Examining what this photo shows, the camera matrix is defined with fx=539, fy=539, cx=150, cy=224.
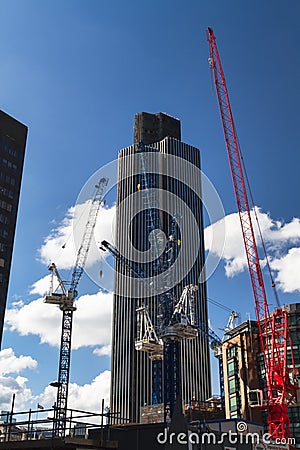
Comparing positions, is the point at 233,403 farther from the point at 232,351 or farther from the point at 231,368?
the point at 232,351

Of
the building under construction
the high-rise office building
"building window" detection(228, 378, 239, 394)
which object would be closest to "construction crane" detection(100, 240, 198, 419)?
the building under construction

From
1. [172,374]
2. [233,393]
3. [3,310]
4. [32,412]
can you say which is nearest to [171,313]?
[172,374]

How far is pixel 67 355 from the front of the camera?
155500 millimetres

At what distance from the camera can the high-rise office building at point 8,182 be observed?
13450 centimetres

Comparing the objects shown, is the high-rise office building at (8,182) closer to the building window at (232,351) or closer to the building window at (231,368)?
the building window at (232,351)

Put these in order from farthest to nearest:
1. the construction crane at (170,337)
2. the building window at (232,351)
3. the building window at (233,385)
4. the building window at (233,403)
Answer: the construction crane at (170,337), the building window at (232,351), the building window at (233,385), the building window at (233,403)

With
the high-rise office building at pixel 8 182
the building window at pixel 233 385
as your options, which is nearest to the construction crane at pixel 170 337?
the building window at pixel 233 385

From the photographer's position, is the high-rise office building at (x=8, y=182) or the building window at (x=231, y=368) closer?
the building window at (x=231, y=368)

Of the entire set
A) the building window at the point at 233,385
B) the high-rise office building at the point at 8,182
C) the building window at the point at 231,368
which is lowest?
the building window at the point at 233,385

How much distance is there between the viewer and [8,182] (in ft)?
476

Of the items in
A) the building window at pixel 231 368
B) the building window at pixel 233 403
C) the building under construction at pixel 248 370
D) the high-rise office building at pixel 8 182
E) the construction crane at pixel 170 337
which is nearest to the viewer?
the building under construction at pixel 248 370

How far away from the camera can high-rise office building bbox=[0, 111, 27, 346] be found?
134 m

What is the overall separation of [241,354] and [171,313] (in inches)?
1806

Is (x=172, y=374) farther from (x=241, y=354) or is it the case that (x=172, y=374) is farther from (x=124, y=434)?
(x=124, y=434)
